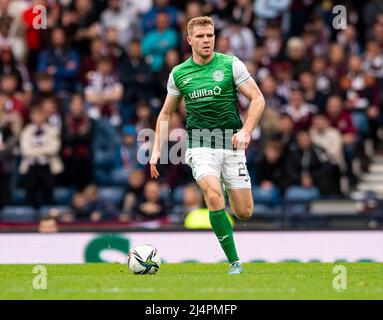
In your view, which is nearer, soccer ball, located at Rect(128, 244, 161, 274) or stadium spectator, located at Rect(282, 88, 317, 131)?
soccer ball, located at Rect(128, 244, 161, 274)

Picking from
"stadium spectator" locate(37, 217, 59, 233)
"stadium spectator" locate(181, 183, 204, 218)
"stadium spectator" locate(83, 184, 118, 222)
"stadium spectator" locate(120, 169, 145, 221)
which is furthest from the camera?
"stadium spectator" locate(120, 169, 145, 221)

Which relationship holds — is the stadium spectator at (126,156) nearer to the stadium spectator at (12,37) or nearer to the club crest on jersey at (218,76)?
the stadium spectator at (12,37)

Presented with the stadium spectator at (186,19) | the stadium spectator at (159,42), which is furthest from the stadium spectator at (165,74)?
the stadium spectator at (186,19)

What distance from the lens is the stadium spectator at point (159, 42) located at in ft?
76.3

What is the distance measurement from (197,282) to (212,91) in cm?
235

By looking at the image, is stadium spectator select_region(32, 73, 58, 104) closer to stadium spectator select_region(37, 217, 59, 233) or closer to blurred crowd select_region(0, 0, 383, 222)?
blurred crowd select_region(0, 0, 383, 222)

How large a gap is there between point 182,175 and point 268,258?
3398mm

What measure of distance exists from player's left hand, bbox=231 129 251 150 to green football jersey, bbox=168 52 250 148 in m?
0.71

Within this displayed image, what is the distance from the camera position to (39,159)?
21.5 metres

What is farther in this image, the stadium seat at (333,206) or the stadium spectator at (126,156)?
the stadium spectator at (126,156)

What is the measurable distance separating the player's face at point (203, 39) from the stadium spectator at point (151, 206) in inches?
267

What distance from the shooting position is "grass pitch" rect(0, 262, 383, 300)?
11500 millimetres

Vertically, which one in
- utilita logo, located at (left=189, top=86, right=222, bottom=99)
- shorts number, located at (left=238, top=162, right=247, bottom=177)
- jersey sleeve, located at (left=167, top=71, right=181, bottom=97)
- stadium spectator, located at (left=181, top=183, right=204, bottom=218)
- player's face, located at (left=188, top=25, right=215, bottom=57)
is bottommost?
stadium spectator, located at (left=181, top=183, right=204, bottom=218)

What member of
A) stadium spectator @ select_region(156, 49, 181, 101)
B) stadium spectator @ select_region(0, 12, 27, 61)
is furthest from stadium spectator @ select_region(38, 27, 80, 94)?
stadium spectator @ select_region(156, 49, 181, 101)
